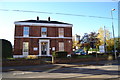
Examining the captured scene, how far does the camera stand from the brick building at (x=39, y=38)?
85.1ft

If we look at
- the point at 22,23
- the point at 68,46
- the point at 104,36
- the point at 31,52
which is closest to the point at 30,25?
the point at 22,23

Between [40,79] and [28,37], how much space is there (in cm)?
1877

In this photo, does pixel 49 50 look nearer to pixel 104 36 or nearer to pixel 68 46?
pixel 68 46

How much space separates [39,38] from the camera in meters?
26.7

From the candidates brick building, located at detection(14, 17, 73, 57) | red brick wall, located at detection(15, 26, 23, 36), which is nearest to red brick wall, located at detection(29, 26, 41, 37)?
brick building, located at detection(14, 17, 73, 57)

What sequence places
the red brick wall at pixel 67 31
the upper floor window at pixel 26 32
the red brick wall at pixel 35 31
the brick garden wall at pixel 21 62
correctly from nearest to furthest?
the brick garden wall at pixel 21 62 → the upper floor window at pixel 26 32 → the red brick wall at pixel 35 31 → the red brick wall at pixel 67 31

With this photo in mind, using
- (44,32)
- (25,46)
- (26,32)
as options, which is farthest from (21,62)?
(44,32)

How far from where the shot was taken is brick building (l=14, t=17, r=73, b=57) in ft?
85.1

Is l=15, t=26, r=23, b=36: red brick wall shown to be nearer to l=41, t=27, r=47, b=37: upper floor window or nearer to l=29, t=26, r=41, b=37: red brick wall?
l=29, t=26, r=41, b=37: red brick wall

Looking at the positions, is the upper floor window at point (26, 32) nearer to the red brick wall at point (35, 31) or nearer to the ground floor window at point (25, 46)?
the red brick wall at point (35, 31)

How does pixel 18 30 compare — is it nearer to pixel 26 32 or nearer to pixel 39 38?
pixel 26 32

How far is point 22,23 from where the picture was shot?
26.1m

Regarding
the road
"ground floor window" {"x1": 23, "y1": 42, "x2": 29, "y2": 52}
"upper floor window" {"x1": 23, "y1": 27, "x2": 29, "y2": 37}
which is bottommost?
the road

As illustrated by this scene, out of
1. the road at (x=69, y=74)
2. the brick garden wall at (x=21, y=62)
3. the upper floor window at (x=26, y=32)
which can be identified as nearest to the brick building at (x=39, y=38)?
the upper floor window at (x=26, y=32)
